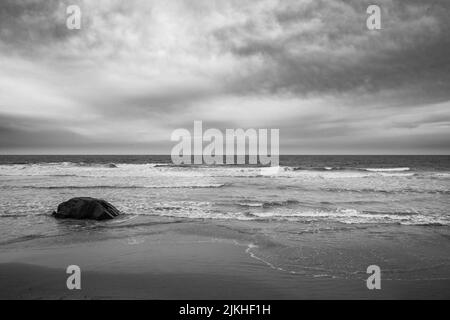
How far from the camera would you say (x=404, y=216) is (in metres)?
11.7

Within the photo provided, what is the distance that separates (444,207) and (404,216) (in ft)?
11.8

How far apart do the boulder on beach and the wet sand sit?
252 centimetres

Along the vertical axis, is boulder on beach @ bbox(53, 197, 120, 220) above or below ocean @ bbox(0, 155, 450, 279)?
above

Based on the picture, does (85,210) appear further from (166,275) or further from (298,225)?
(298,225)

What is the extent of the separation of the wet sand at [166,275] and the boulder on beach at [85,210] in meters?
2.52

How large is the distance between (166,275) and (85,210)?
6350mm

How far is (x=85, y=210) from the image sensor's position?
10.7 meters

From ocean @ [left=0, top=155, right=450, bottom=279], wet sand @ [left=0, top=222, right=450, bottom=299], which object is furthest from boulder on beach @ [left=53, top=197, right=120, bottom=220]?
wet sand @ [left=0, top=222, right=450, bottom=299]

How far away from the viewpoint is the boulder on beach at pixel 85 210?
418 inches

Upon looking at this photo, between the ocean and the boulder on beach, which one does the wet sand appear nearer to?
the ocean

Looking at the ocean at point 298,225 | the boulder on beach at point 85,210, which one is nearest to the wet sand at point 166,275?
the ocean at point 298,225

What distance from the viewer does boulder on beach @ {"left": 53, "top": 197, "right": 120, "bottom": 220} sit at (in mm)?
10617

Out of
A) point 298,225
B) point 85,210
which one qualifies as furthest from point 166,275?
point 85,210

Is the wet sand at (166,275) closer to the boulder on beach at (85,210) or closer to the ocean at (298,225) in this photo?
the ocean at (298,225)
